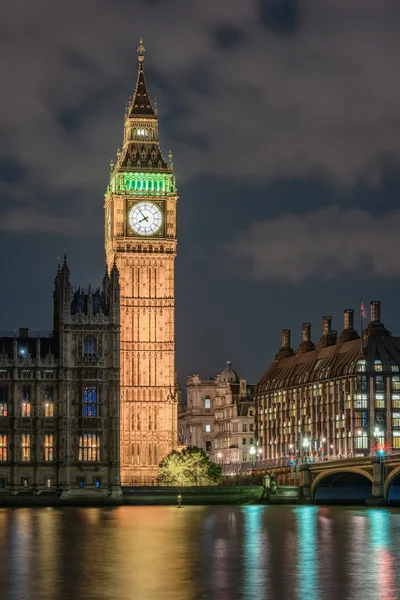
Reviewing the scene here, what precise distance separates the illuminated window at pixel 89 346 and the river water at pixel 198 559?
45.6 m

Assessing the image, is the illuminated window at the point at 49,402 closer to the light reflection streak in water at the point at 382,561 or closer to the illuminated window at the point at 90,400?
the illuminated window at the point at 90,400

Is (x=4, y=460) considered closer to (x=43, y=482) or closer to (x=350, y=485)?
(x=43, y=482)

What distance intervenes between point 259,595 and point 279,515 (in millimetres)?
75207

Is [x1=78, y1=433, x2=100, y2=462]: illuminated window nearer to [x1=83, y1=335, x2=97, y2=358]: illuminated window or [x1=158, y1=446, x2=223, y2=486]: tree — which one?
[x1=83, y1=335, x2=97, y2=358]: illuminated window

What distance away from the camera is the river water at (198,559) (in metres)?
62.4

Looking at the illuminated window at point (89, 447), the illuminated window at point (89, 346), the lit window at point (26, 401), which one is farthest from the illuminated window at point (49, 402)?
the illuminated window at point (89, 346)

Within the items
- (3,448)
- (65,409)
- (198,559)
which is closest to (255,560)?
(198,559)

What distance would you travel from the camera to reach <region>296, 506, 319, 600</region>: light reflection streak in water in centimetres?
6219

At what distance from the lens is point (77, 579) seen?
67125mm

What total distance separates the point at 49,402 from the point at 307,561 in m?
94.4

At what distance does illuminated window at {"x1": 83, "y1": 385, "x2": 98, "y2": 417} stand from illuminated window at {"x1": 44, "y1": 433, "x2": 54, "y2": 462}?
190 inches

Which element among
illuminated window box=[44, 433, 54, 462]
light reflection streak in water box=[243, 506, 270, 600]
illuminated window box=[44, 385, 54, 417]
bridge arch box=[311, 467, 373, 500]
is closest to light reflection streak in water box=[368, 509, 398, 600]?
light reflection streak in water box=[243, 506, 270, 600]

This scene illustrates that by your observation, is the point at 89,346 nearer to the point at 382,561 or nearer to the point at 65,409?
the point at 65,409

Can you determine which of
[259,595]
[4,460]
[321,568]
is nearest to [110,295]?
[4,460]
